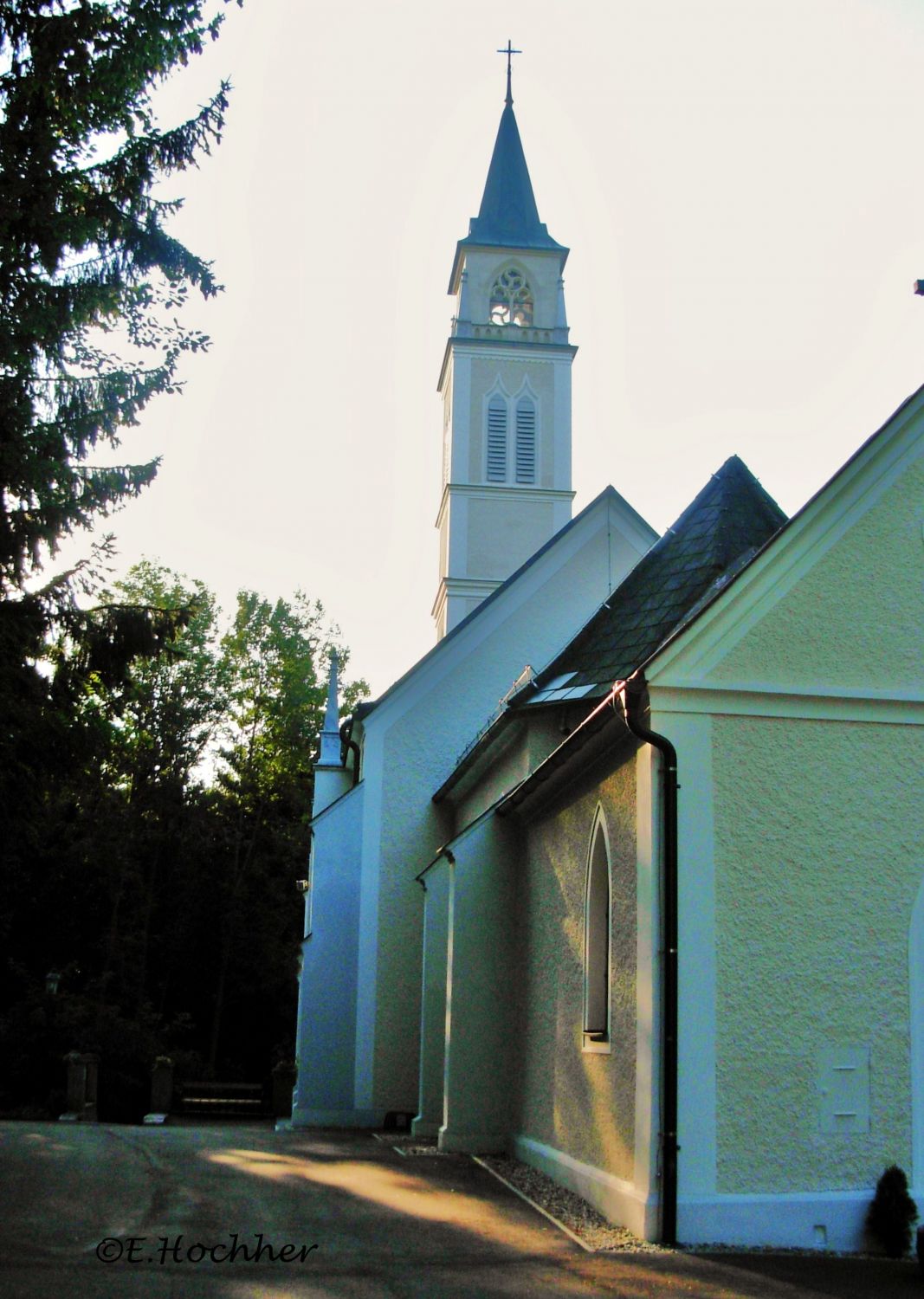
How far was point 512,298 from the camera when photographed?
33.6m

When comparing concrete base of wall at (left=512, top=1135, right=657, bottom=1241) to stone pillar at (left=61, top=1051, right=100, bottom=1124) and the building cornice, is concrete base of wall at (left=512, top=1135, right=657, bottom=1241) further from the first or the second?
the building cornice

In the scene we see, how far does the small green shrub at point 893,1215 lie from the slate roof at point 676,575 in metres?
5.31

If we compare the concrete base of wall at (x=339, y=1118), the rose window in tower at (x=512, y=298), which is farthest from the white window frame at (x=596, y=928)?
the rose window in tower at (x=512, y=298)

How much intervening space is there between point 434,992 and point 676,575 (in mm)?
6855

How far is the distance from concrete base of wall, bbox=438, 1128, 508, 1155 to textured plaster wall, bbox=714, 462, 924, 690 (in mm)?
7003

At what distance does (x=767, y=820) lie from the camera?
9742mm

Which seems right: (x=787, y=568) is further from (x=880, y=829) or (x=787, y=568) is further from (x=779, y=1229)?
(x=779, y=1229)

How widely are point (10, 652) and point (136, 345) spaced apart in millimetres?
3770

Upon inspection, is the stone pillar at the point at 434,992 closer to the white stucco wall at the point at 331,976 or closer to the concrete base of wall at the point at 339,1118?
the concrete base of wall at the point at 339,1118

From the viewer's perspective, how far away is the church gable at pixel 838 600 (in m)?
9.95

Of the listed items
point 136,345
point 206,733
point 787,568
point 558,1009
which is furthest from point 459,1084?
point 206,733

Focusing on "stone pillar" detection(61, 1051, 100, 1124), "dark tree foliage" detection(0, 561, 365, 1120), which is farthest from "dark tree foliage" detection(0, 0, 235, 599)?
"dark tree foliage" detection(0, 561, 365, 1120)

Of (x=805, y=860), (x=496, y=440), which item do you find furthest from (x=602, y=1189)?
(x=496, y=440)

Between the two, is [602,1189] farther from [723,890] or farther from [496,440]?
[496,440]
